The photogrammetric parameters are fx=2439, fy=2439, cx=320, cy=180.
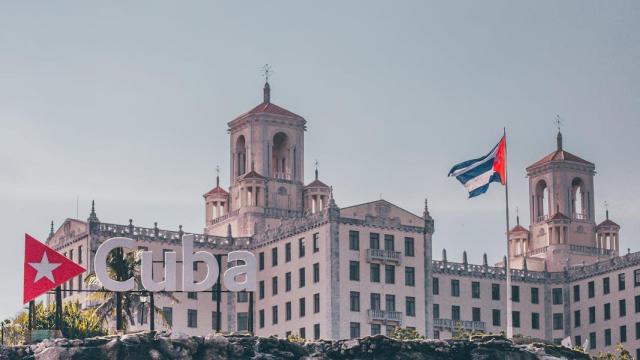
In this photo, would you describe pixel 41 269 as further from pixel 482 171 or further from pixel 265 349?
pixel 482 171

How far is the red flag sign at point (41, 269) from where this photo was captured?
184 metres

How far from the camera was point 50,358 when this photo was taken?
17925cm

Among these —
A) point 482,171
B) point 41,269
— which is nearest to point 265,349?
point 41,269

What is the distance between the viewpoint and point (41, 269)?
185m

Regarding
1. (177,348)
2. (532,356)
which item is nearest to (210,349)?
(177,348)

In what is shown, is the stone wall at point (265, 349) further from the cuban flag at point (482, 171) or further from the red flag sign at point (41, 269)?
the cuban flag at point (482, 171)

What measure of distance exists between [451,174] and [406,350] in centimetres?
1579

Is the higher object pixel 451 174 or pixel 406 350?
pixel 451 174

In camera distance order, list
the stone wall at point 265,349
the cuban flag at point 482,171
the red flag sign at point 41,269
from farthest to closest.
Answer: the red flag sign at point 41,269 < the cuban flag at point 482,171 < the stone wall at point 265,349

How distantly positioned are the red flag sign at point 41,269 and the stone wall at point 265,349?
15.9ft

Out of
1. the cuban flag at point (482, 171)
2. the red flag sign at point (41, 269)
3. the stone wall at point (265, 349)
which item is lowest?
the stone wall at point (265, 349)

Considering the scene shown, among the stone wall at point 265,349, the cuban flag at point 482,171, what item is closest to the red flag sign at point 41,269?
the stone wall at point 265,349

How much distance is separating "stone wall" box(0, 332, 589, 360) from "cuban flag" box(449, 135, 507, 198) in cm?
1489

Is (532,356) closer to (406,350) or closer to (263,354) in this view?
(406,350)
